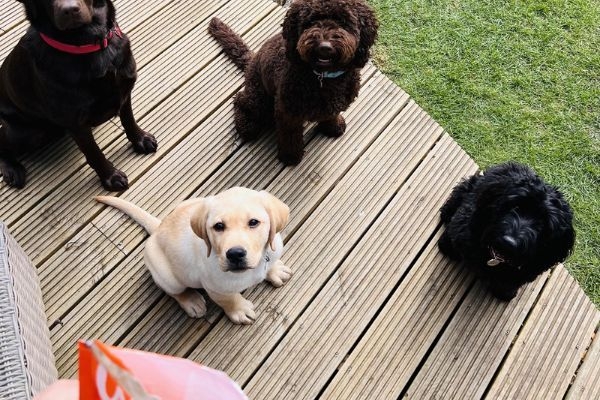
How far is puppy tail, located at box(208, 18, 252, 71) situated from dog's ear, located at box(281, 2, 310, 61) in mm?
767

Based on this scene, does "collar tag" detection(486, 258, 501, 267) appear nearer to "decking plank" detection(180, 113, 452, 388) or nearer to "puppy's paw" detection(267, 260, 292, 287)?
"decking plank" detection(180, 113, 452, 388)

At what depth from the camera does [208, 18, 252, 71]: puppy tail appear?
3082mm

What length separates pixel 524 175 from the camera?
213 centimetres

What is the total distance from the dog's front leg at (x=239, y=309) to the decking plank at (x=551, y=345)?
121 cm

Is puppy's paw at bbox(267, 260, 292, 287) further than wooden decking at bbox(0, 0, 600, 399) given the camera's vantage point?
Yes

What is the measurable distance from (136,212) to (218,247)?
0.87 m

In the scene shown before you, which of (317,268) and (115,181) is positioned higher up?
(115,181)

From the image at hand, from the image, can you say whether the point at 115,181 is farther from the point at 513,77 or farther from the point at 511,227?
the point at 513,77

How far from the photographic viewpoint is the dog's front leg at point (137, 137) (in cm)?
265

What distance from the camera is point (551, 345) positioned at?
8.02 feet

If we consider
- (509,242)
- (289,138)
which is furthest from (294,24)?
(509,242)

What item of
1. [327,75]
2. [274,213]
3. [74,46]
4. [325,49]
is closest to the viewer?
[274,213]

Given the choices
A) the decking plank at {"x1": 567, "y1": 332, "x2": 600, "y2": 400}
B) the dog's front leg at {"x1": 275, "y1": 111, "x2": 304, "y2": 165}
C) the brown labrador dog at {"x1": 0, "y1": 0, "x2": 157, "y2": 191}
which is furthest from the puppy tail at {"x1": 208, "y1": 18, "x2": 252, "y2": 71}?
the decking plank at {"x1": 567, "y1": 332, "x2": 600, "y2": 400}

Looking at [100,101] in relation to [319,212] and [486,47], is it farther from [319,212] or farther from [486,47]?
[486,47]
